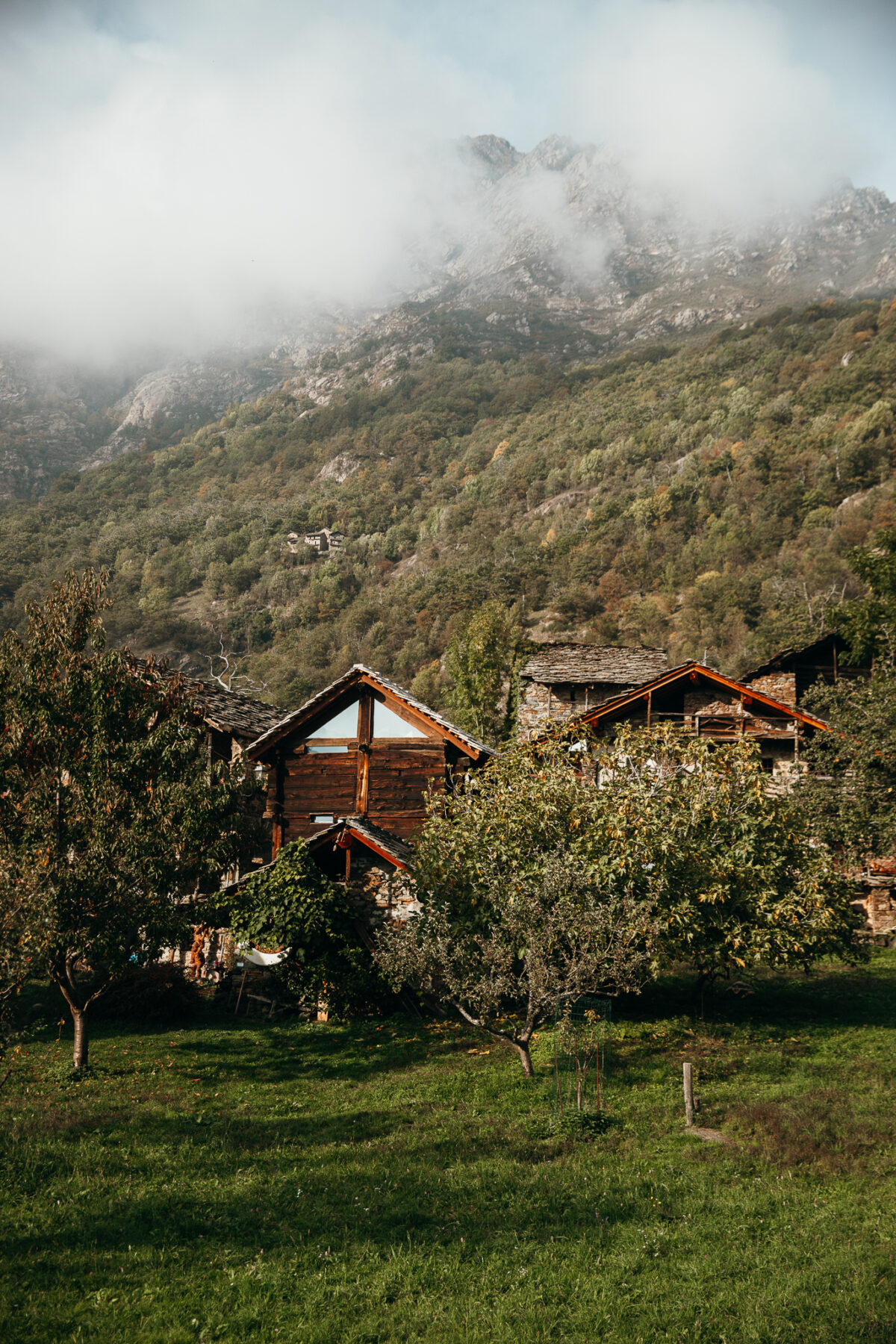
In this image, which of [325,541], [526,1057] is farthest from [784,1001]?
[325,541]

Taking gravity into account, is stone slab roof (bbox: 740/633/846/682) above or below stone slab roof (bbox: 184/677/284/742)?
above

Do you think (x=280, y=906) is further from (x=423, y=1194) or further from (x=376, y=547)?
(x=376, y=547)

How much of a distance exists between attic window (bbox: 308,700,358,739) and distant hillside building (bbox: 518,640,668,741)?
12151mm

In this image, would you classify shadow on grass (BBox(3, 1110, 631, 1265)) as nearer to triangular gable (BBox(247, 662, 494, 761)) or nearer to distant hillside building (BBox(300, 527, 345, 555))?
triangular gable (BBox(247, 662, 494, 761))

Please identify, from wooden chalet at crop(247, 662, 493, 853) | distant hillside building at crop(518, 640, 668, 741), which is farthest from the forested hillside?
wooden chalet at crop(247, 662, 493, 853)

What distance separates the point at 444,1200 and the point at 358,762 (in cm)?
1825

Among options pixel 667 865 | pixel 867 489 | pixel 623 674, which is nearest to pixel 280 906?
pixel 667 865

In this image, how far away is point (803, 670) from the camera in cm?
3812

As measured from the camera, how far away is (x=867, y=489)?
8962cm

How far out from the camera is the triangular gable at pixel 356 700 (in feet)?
89.8

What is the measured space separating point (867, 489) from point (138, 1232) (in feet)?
316

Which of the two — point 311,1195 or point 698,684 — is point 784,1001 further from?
point 311,1195

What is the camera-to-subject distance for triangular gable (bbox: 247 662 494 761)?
27.4 meters

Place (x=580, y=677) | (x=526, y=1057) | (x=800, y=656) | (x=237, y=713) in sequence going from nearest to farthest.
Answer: (x=526, y=1057) → (x=237, y=713) → (x=800, y=656) → (x=580, y=677)
